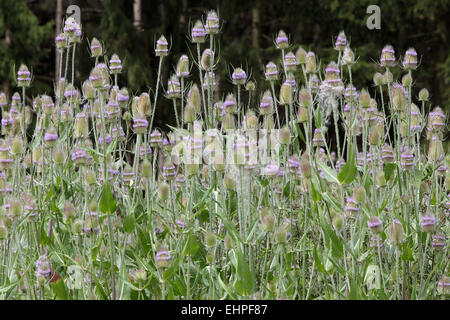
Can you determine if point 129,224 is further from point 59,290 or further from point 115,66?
point 115,66

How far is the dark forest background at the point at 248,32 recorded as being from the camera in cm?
788

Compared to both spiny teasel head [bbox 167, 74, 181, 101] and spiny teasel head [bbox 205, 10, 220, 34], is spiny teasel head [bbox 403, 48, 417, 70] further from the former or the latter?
spiny teasel head [bbox 167, 74, 181, 101]

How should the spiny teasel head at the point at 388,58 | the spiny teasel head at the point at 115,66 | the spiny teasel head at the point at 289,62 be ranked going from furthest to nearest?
the spiny teasel head at the point at 115,66, the spiny teasel head at the point at 289,62, the spiny teasel head at the point at 388,58

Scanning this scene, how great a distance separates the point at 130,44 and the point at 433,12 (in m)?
3.86

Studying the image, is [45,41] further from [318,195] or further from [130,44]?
[318,195]

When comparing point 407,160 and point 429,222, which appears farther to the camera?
point 407,160

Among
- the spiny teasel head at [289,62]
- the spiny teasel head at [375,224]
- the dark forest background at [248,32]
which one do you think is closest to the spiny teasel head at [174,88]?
the spiny teasel head at [289,62]

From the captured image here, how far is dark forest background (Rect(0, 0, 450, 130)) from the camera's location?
7.88 metres

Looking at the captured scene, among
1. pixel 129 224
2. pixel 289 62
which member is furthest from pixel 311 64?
pixel 129 224

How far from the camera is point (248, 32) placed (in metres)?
9.02

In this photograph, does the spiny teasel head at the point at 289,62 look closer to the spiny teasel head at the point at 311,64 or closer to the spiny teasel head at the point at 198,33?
the spiny teasel head at the point at 311,64

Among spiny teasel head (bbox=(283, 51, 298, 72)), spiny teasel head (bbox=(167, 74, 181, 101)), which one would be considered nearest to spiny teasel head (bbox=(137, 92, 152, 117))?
spiny teasel head (bbox=(167, 74, 181, 101))

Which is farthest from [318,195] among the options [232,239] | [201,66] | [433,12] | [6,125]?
[433,12]
